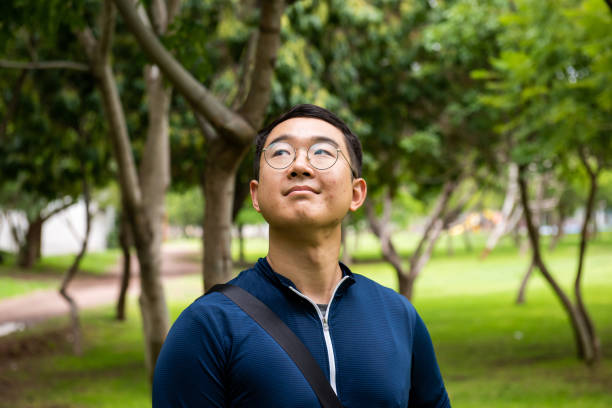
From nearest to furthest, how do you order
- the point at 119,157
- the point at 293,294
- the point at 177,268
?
the point at 293,294 < the point at 119,157 < the point at 177,268

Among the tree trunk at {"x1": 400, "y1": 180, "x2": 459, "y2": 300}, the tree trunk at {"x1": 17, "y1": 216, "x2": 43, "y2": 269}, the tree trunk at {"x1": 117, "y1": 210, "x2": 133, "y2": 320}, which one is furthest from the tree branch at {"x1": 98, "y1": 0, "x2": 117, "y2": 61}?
the tree trunk at {"x1": 17, "y1": 216, "x2": 43, "y2": 269}

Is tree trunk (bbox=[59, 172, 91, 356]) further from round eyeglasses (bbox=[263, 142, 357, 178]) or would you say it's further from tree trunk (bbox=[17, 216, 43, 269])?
tree trunk (bbox=[17, 216, 43, 269])

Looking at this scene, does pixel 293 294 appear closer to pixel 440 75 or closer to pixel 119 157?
pixel 119 157

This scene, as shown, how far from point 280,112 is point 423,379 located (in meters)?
8.41

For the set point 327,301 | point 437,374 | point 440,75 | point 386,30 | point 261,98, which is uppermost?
point 386,30

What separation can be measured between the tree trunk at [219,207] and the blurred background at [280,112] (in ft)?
0.04

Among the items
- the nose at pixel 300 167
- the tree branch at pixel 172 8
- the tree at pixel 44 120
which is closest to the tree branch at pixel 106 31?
the tree branch at pixel 172 8

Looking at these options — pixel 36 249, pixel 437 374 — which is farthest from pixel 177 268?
pixel 437 374

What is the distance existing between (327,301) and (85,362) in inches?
459

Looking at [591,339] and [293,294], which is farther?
[591,339]

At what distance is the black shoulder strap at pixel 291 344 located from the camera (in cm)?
164

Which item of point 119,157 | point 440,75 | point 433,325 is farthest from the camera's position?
point 433,325

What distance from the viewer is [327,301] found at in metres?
1.87

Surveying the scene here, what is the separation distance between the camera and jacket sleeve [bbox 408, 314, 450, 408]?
194 cm
